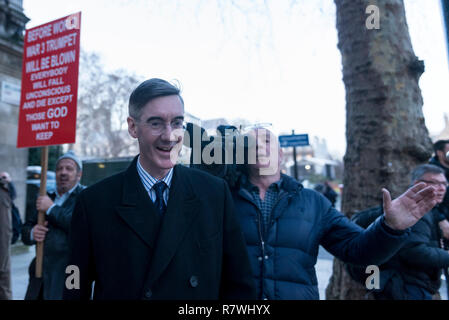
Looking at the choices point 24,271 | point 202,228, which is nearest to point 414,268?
point 202,228

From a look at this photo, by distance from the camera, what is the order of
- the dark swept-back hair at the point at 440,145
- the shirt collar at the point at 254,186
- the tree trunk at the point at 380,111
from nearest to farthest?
the shirt collar at the point at 254,186, the tree trunk at the point at 380,111, the dark swept-back hair at the point at 440,145

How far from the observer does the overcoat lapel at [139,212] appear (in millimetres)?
1442

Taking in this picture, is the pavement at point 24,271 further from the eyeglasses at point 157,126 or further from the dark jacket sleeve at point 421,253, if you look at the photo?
the eyeglasses at point 157,126

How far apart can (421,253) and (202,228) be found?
181cm

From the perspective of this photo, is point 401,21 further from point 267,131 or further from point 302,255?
point 302,255

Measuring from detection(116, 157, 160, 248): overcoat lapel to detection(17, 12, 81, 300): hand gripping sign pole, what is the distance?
2.14m

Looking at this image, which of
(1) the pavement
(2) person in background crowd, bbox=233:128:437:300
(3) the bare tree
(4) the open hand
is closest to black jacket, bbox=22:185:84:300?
(2) person in background crowd, bbox=233:128:437:300

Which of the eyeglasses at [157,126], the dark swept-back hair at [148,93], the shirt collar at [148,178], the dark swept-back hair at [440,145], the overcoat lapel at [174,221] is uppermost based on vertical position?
the dark swept-back hair at [440,145]

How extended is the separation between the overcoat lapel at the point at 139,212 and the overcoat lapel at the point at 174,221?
5 cm

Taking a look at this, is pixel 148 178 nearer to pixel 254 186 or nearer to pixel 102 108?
pixel 254 186

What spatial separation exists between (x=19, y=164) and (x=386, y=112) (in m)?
9.75

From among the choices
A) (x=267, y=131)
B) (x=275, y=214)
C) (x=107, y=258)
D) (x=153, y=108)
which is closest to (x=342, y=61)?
(x=267, y=131)

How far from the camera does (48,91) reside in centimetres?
355

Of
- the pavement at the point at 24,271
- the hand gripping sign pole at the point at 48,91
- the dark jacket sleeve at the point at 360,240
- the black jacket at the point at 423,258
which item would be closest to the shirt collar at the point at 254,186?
the dark jacket sleeve at the point at 360,240
